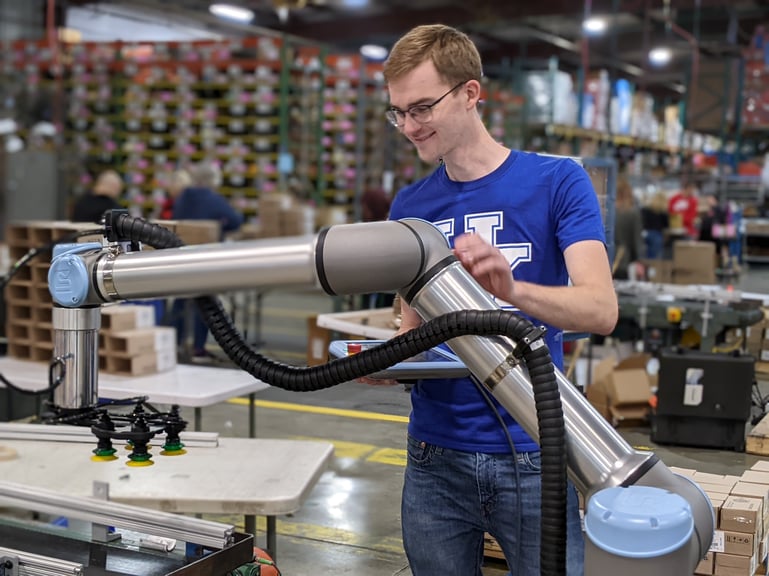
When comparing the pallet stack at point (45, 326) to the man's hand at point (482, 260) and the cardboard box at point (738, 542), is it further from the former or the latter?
the man's hand at point (482, 260)

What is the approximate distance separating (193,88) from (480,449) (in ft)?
38.3

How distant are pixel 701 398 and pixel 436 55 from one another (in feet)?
13.1

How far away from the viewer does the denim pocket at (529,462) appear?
1.62m

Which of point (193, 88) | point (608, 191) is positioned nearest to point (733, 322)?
point (608, 191)

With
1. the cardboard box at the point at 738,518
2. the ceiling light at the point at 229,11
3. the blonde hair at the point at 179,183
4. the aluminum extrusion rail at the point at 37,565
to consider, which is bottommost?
the cardboard box at the point at 738,518

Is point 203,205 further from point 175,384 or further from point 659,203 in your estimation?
point 659,203

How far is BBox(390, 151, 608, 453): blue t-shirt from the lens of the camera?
62.4 inches

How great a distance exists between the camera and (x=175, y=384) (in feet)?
12.9

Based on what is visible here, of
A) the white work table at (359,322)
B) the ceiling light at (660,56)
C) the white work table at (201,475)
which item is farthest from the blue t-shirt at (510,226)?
the ceiling light at (660,56)

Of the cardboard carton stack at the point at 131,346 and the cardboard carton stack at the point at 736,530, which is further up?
the cardboard carton stack at the point at 131,346

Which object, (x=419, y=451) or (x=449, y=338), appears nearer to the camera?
(x=449, y=338)

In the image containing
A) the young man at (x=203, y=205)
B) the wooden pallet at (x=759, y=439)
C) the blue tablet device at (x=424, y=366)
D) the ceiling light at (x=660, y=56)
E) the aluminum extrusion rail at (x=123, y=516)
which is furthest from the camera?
the ceiling light at (x=660, y=56)

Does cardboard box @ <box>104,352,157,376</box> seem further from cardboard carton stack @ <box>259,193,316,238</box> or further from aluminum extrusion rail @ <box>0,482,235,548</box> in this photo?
cardboard carton stack @ <box>259,193,316,238</box>

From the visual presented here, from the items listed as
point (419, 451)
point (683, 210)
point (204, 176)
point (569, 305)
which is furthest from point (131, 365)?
point (683, 210)
